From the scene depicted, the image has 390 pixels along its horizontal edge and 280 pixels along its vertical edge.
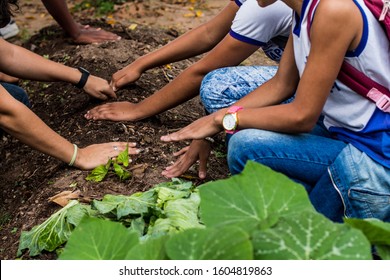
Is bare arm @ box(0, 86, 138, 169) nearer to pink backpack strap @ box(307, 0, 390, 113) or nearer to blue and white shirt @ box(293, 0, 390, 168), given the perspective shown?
blue and white shirt @ box(293, 0, 390, 168)

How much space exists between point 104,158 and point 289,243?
6.82ft

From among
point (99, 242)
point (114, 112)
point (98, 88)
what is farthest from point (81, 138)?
point (99, 242)

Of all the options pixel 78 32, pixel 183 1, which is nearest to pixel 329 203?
pixel 78 32

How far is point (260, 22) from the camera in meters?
2.95

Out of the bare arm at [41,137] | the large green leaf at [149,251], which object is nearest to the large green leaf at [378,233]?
the large green leaf at [149,251]

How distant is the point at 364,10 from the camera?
2156 millimetres

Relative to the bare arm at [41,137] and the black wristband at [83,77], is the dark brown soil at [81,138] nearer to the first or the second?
the bare arm at [41,137]

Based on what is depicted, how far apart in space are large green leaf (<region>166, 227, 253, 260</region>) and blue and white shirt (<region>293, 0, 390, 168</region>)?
4.09 feet

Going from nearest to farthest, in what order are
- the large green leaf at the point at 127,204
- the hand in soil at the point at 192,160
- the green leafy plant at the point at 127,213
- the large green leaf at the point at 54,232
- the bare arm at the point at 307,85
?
1. the bare arm at the point at 307,85
2. the green leafy plant at the point at 127,213
3. the large green leaf at the point at 127,204
4. the large green leaf at the point at 54,232
5. the hand in soil at the point at 192,160

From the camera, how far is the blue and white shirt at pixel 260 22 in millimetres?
2941

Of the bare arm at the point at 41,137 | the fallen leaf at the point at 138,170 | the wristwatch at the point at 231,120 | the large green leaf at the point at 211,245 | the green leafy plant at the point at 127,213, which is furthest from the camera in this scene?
the fallen leaf at the point at 138,170

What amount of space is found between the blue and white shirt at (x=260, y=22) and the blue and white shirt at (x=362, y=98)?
486 mm

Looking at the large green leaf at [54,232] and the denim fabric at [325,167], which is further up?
the denim fabric at [325,167]

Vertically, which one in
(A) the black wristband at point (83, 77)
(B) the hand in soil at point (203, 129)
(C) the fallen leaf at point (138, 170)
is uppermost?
(B) the hand in soil at point (203, 129)
